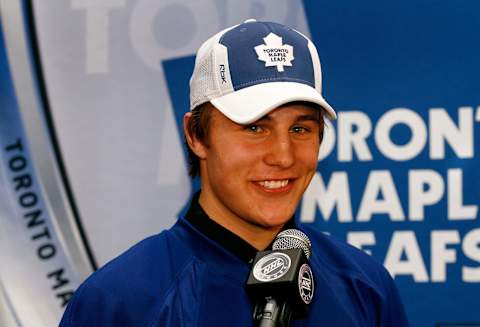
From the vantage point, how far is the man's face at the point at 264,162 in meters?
1.08

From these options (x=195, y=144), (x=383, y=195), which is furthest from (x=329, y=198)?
(x=195, y=144)

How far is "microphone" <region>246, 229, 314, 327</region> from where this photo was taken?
889mm

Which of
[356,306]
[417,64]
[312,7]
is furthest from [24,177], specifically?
[356,306]

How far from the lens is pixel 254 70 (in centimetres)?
110

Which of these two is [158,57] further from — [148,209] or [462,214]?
[462,214]

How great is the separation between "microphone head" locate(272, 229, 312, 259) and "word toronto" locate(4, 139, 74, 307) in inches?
47.8

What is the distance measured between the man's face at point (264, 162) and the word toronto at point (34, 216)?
1108 mm

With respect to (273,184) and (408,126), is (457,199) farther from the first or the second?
(273,184)

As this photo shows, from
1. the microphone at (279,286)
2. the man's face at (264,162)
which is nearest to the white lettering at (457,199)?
the man's face at (264,162)

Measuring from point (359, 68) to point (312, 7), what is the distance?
0.19 metres

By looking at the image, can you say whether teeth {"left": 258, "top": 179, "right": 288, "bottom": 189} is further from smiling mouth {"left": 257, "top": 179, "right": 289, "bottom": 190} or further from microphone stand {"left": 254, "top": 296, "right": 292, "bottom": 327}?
microphone stand {"left": 254, "top": 296, "right": 292, "bottom": 327}

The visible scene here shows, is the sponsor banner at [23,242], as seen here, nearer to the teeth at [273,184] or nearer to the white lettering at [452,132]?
the white lettering at [452,132]

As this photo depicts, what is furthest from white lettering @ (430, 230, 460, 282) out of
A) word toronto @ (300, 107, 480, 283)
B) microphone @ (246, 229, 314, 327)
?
microphone @ (246, 229, 314, 327)

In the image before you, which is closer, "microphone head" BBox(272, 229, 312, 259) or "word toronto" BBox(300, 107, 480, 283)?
"microphone head" BBox(272, 229, 312, 259)
